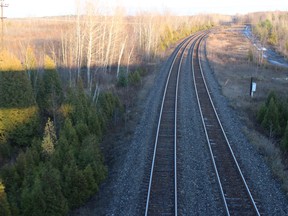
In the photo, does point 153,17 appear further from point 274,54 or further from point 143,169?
point 143,169

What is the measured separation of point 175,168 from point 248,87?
17.8 m

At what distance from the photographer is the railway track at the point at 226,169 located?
33.6 feet

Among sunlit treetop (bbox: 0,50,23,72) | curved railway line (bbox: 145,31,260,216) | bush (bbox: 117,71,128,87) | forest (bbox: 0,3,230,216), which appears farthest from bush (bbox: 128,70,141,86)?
sunlit treetop (bbox: 0,50,23,72)

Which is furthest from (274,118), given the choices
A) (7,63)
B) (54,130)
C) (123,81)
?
(7,63)

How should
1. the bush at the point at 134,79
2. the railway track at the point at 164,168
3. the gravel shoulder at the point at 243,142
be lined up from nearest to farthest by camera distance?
the railway track at the point at 164,168 < the gravel shoulder at the point at 243,142 < the bush at the point at 134,79

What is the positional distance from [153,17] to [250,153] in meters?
36.4

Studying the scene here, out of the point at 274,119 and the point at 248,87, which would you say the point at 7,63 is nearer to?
the point at 274,119

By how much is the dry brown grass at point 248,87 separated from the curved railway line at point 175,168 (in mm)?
1725

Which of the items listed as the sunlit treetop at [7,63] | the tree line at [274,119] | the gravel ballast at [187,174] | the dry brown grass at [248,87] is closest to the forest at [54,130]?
the sunlit treetop at [7,63]

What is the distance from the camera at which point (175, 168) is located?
12.4 metres

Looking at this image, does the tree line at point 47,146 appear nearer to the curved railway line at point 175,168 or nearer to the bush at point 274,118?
the curved railway line at point 175,168

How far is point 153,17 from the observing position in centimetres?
4691

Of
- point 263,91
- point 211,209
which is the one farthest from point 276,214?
point 263,91

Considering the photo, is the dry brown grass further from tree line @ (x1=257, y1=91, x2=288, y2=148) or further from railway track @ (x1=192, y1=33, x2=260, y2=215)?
railway track @ (x1=192, y1=33, x2=260, y2=215)
